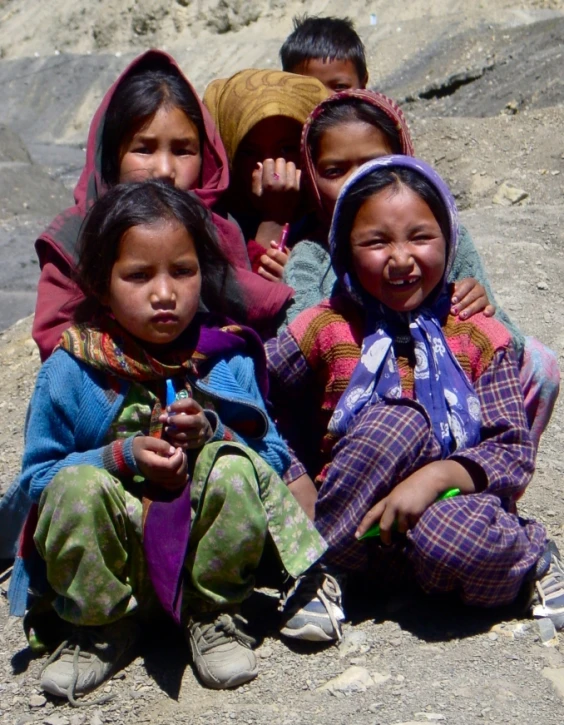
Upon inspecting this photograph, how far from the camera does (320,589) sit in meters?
2.53

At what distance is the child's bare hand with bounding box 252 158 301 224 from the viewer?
313 centimetres

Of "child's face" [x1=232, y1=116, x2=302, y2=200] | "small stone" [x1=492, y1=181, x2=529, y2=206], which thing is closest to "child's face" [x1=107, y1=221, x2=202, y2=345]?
"child's face" [x1=232, y1=116, x2=302, y2=200]

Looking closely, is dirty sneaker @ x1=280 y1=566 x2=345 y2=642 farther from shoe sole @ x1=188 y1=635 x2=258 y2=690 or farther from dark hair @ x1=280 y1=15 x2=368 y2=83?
dark hair @ x1=280 y1=15 x2=368 y2=83

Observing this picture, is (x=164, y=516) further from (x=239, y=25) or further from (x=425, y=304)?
(x=239, y=25)

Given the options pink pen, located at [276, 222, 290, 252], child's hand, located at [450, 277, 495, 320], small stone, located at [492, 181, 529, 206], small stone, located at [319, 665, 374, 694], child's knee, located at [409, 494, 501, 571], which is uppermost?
pink pen, located at [276, 222, 290, 252]

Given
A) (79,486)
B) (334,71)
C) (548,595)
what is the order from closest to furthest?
(79,486) < (548,595) < (334,71)

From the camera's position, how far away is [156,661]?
97.0 inches

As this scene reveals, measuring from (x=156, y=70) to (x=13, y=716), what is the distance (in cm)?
186

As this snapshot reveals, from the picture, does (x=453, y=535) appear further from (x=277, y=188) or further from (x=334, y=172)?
(x=277, y=188)

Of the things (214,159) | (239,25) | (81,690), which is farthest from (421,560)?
(239,25)

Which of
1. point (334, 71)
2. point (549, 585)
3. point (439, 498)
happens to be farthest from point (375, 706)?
point (334, 71)

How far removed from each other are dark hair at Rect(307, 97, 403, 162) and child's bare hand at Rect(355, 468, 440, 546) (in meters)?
1.05

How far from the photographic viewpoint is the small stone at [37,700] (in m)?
2.34

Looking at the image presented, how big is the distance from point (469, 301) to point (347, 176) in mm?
533
